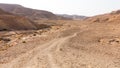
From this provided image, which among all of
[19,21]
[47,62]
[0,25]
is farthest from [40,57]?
[19,21]

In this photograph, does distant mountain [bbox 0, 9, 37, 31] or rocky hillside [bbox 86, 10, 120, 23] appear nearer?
distant mountain [bbox 0, 9, 37, 31]

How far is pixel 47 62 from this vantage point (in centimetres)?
2064

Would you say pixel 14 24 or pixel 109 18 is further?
pixel 109 18

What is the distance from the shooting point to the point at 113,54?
2673 cm

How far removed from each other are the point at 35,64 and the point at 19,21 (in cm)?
5744

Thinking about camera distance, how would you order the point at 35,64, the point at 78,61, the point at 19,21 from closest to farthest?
1. the point at 35,64
2. the point at 78,61
3. the point at 19,21

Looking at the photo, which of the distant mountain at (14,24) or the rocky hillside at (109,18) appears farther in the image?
the rocky hillside at (109,18)

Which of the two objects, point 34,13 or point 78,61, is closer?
point 78,61

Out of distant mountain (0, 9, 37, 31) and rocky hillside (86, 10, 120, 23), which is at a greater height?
distant mountain (0, 9, 37, 31)

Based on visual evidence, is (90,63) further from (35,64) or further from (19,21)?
(19,21)

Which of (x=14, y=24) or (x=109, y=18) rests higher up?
(x=14, y=24)

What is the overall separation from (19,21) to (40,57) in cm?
5451

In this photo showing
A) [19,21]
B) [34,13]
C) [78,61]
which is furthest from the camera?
[34,13]

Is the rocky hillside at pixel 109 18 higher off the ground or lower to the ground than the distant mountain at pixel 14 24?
lower
